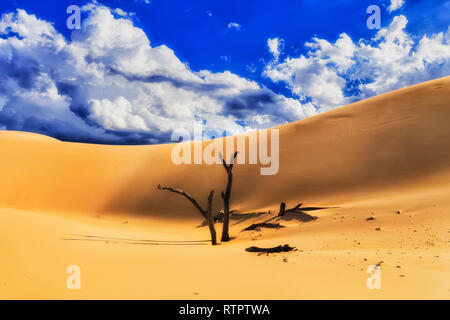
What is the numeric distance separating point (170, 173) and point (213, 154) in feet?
12.7

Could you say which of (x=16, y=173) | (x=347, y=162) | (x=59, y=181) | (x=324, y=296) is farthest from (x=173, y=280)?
(x=16, y=173)

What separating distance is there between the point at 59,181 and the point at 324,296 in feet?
67.6

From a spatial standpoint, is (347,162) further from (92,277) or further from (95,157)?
(95,157)

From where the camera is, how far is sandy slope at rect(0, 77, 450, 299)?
126 inches

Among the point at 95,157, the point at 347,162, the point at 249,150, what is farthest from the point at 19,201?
the point at 347,162

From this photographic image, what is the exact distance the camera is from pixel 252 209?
519 inches

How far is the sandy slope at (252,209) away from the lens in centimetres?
320

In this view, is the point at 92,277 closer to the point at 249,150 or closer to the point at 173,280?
the point at 173,280

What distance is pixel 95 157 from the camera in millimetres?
23047

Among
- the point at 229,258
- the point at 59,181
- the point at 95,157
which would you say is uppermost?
the point at 95,157
